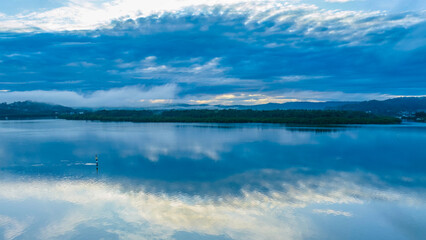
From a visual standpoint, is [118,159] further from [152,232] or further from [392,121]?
[392,121]

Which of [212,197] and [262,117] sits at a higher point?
[262,117]

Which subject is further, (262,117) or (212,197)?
(262,117)

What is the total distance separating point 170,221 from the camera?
6.40 metres

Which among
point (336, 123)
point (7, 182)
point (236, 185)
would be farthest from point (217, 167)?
point (336, 123)

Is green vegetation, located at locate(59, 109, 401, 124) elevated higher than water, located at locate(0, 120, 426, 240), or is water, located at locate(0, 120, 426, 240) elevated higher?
green vegetation, located at locate(59, 109, 401, 124)

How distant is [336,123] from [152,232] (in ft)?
132

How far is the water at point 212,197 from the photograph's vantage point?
236 inches

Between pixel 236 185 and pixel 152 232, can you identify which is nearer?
pixel 152 232

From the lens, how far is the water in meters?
6.00

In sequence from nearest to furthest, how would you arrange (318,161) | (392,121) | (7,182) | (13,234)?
(13,234) → (7,182) → (318,161) → (392,121)

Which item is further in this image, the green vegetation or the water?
the green vegetation

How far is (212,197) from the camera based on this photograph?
7902 millimetres

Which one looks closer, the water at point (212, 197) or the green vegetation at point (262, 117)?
the water at point (212, 197)

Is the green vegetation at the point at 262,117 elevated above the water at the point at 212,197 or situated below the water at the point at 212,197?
above
